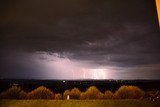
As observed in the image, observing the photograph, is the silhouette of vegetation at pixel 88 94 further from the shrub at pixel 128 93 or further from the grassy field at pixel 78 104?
the grassy field at pixel 78 104

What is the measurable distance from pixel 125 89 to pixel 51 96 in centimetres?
456

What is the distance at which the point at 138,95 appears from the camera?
577 inches

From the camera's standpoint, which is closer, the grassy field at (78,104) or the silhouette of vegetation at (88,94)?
the grassy field at (78,104)

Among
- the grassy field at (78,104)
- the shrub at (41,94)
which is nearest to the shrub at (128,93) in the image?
the grassy field at (78,104)

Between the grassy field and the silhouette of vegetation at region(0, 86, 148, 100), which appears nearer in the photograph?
the grassy field

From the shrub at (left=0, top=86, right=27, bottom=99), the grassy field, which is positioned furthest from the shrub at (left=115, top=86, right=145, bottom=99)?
the shrub at (left=0, top=86, right=27, bottom=99)

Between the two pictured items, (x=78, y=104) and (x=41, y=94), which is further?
(x=41, y=94)

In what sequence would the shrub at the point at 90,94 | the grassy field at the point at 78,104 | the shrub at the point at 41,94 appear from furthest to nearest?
the shrub at the point at 41,94 < the shrub at the point at 90,94 < the grassy field at the point at 78,104

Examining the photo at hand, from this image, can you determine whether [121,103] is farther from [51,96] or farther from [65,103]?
[51,96]

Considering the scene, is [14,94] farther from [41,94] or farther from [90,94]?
[90,94]

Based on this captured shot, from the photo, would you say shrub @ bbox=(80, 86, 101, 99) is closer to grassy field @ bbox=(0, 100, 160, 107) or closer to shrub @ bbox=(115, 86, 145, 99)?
shrub @ bbox=(115, 86, 145, 99)

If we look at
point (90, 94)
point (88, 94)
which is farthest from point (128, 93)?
point (88, 94)

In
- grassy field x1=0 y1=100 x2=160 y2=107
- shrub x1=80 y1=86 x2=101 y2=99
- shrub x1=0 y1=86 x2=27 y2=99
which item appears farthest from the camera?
shrub x1=80 y1=86 x2=101 y2=99

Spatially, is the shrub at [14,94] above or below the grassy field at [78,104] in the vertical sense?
above
